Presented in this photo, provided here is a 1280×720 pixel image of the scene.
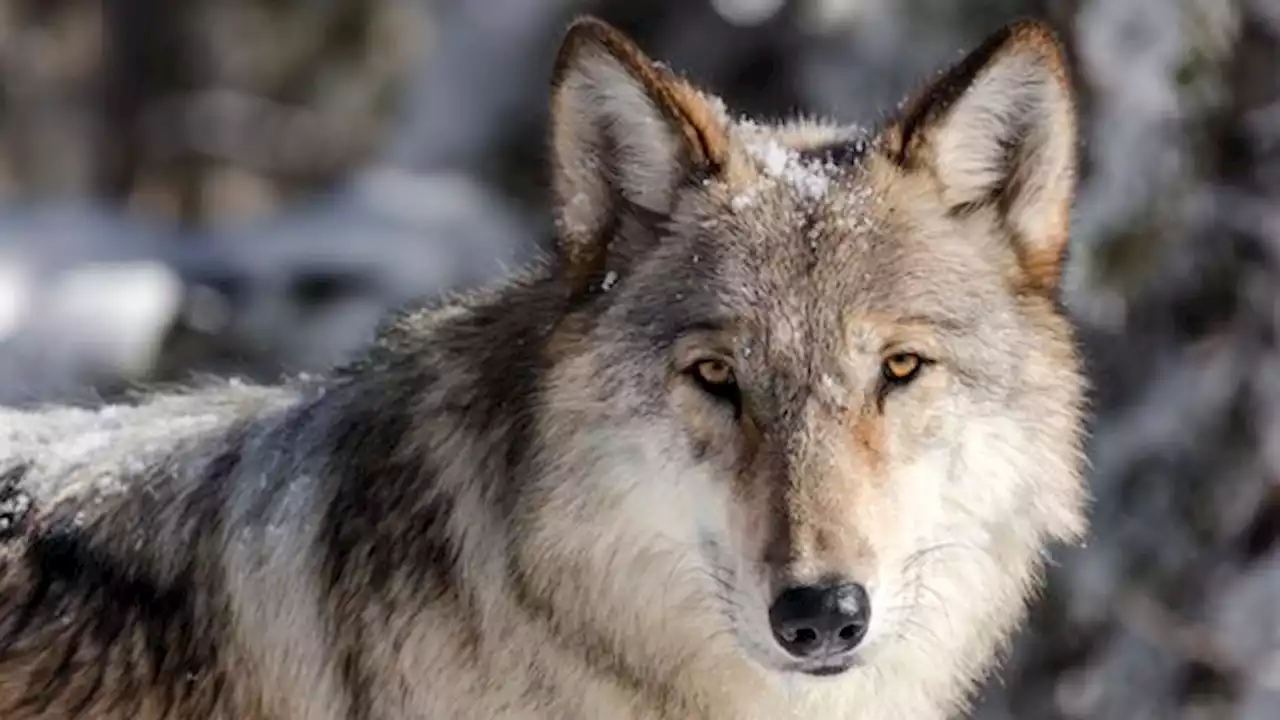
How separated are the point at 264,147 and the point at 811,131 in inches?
787

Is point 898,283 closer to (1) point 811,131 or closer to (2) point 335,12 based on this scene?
(1) point 811,131

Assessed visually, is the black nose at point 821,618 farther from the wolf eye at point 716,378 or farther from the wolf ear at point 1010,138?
the wolf ear at point 1010,138

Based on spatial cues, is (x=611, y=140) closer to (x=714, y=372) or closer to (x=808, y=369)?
(x=714, y=372)

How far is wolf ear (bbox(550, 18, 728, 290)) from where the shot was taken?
A: 4066 millimetres

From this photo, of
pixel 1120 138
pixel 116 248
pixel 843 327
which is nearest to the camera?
pixel 843 327

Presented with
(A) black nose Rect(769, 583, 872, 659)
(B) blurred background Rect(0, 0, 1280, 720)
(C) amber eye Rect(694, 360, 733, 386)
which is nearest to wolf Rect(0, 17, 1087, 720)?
(C) amber eye Rect(694, 360, 733, 386)

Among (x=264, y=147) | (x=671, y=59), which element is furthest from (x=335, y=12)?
(x=671, y=59)

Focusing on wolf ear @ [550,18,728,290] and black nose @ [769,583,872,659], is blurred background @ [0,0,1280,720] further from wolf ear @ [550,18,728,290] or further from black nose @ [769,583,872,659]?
black nose @ [769,583,872,659]

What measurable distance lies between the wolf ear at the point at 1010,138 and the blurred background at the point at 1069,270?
2.92 feet

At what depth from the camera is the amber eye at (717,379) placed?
3.96 metres

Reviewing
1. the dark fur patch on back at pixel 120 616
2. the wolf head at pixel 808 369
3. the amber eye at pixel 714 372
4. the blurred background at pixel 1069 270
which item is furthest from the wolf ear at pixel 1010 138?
the dark fur patch on back at pixel 120 616

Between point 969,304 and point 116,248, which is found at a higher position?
point 116,248

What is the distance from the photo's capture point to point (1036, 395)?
4.19 meters

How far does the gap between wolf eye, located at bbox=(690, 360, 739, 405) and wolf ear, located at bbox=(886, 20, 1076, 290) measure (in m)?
0.62
